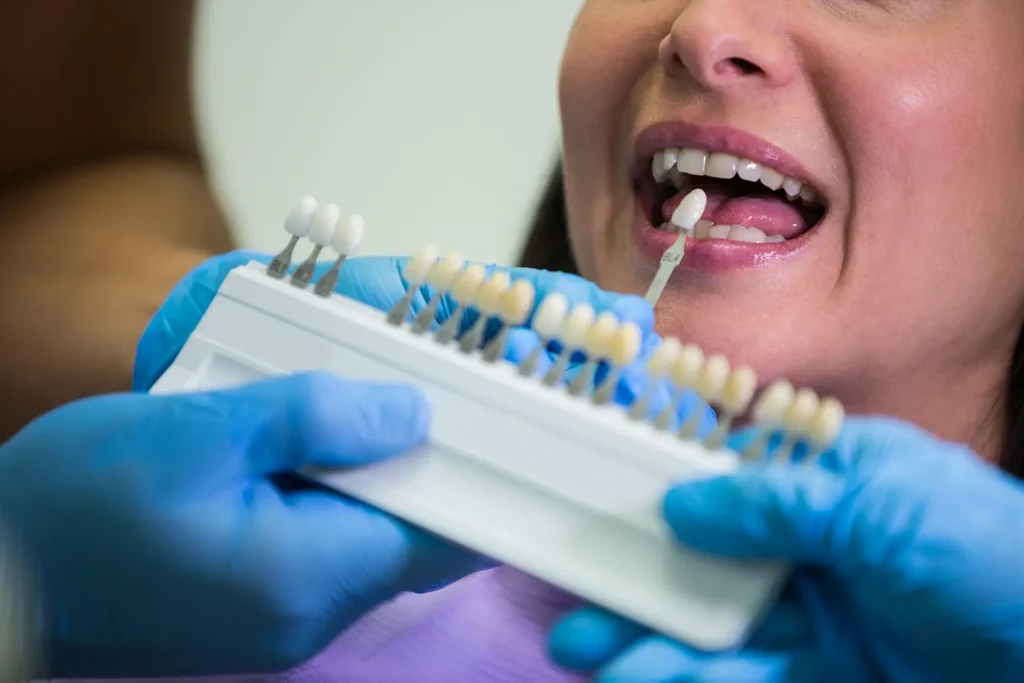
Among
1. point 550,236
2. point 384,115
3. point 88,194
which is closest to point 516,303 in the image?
point 550,236

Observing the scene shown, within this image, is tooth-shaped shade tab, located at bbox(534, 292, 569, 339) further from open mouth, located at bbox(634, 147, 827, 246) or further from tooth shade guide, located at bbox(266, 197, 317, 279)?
open mouth, located at bbox(634, 147, 827, 246)

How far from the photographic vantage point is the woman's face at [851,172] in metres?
0.77

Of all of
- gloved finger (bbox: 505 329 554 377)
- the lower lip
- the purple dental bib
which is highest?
the lower lip

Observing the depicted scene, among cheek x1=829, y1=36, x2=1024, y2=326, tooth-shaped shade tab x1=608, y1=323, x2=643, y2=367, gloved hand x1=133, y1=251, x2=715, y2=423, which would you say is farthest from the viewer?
cheek x1=829, y1=36, x2=1024, y2=326

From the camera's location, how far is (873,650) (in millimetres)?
485

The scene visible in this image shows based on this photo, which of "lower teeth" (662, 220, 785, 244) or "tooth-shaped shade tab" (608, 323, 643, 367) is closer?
"tooth-shaped shade tab" (608, 323, 643, 367)

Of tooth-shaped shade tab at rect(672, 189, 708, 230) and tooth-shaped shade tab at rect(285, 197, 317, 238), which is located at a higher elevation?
tooth-shaped shade tab at rect(672, 189, 708, 230)

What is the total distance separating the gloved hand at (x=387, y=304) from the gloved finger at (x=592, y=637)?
171 mm

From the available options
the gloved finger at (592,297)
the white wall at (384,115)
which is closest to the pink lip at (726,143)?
the gloved finger at (592,297)

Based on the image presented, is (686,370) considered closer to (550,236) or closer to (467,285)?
(467,285)

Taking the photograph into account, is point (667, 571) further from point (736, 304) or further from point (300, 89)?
point (300, 89)

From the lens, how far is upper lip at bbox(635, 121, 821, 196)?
0.80 meters

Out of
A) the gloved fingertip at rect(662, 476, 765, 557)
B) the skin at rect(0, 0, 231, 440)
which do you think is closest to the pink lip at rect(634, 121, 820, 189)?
the gloved fingertip at rect(662, 476, 765, 557)

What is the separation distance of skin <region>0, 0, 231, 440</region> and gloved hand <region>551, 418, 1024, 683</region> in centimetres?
89
